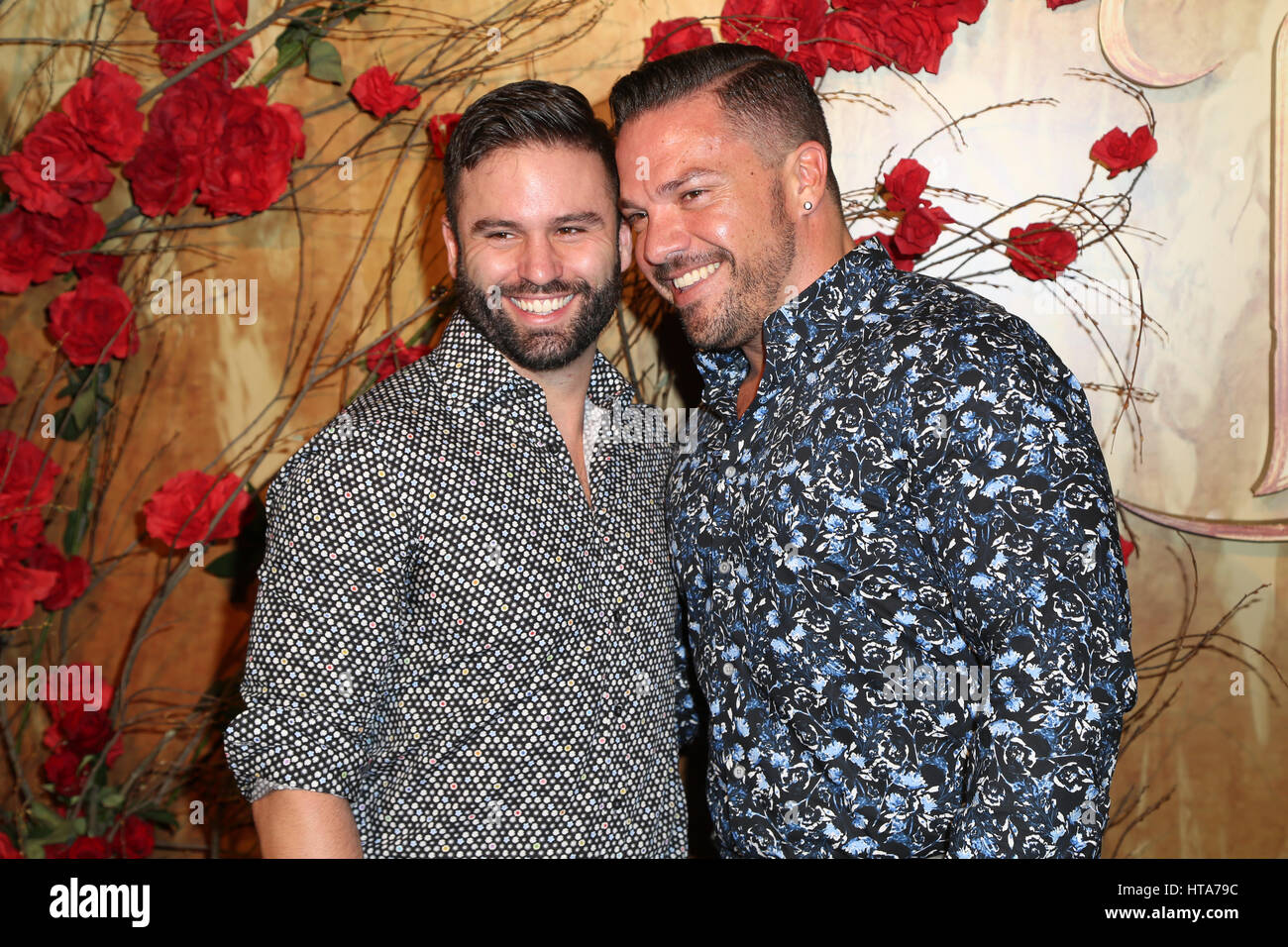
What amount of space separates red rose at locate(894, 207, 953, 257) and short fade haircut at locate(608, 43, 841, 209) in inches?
16.2

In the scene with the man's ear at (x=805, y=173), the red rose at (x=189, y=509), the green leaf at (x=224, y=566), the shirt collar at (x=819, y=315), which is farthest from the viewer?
the green leaf at (x=224, y=566)

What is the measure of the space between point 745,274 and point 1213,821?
1.51 m

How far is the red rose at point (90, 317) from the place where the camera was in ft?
7.25

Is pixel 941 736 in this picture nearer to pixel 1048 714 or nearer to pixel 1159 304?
pixel 1048 714

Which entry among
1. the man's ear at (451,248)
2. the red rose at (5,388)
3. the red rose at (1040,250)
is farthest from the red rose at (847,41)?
the red rose at (5,388)

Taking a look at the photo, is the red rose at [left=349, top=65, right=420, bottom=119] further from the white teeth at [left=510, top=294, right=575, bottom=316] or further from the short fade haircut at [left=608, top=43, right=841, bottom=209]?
the white teeth at [left=510, top=294, right=575, bottom=316]

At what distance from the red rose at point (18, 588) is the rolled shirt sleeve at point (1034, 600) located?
5.72 ft

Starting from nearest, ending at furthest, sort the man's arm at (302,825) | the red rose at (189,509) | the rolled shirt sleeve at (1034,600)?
the rolled shirt sleeve at (1034,600), the man's arm at (302,825), the red rose at (189,509)

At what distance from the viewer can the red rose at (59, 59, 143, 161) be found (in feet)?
6.93

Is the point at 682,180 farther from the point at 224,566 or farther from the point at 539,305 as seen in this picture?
the point at 224,566

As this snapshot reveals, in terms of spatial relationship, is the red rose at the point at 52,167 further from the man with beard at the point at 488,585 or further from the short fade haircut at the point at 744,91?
the short fade haircut at the point at 744,91

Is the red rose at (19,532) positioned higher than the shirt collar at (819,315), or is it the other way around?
the shirt collar at (819,315)

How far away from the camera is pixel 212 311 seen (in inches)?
90.3

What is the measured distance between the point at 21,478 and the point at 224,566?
0.42m
